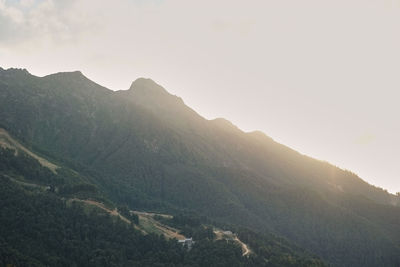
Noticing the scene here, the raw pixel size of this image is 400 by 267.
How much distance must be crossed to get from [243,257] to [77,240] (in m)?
77.8

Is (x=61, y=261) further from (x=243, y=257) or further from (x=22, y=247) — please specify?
(x=243, y=257)

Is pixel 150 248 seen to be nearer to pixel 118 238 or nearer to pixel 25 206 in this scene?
pixel 118 238

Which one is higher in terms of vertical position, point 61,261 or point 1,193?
point 1,193

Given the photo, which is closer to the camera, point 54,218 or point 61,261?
point 61,261

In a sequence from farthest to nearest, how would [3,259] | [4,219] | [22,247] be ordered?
[4,219] < [22,247] < [3,259]

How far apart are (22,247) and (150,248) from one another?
188 feet

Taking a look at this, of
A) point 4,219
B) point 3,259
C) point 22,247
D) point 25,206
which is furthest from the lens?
point 25,206

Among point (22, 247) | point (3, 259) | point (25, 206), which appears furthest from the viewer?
point (25, 206)

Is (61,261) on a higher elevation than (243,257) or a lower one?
lower

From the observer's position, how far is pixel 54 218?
193m

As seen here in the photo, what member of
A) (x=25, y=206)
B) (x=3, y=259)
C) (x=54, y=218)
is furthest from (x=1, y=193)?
(x=3, y=259)

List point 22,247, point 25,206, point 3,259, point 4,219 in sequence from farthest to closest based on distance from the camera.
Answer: point 25,206
point 4,219
point 22,247
point 3,259

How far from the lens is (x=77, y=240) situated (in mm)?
185375

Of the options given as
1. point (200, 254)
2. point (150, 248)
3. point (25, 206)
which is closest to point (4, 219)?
point (25, 206)
